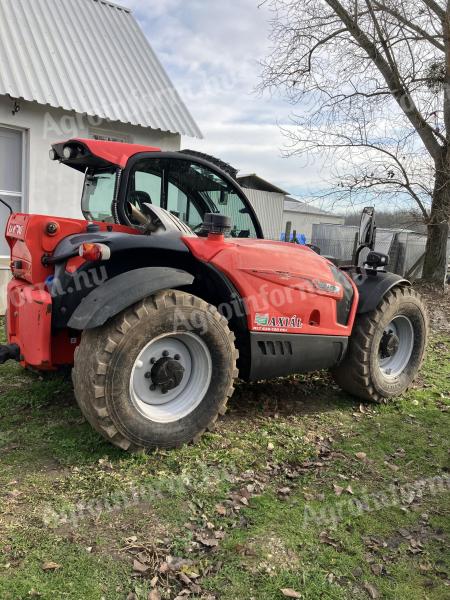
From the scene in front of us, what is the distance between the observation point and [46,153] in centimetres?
857

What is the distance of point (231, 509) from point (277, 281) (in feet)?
5.64

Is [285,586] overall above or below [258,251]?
below

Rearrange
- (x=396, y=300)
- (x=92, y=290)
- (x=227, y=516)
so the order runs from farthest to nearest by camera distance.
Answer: (x=396, y=300), (x=92, y=290), (x=227, y=516)

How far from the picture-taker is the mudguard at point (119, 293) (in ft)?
10.6

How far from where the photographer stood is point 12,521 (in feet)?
9.25

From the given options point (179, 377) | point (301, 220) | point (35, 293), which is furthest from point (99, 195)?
point (301, 220)

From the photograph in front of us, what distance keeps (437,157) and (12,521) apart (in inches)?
521

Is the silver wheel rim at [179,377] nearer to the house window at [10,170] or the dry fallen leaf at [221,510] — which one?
the dry fallen leaf at [221,510]

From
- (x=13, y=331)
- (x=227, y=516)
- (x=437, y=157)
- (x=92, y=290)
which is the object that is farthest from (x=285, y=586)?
(x=437, y=157)

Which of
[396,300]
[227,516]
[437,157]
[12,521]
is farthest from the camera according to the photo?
[437,157]

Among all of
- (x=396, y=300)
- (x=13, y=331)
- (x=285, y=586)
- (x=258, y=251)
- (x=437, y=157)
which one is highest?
(x=437, y=157)

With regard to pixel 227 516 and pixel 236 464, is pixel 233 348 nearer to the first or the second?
pixel 236 464

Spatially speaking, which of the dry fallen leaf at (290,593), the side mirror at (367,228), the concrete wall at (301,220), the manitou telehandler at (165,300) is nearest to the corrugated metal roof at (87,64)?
the manitou telehandler at (165,300)

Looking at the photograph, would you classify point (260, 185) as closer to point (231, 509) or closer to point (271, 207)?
point (271, 207)
